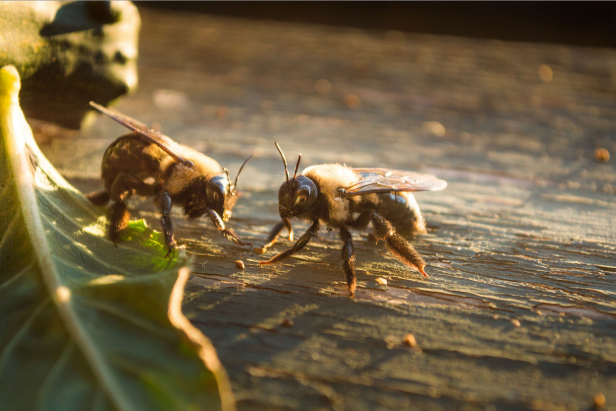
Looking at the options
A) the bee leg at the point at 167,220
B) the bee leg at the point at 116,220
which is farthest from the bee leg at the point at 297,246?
the bee leg at the point at 116,220

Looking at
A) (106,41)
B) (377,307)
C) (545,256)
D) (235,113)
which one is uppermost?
(106,41)

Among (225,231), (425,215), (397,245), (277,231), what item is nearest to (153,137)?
(225,231)

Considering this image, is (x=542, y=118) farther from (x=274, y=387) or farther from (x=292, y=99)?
(x=274, y=387)

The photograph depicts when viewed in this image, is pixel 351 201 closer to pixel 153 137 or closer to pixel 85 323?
pixel 153 137

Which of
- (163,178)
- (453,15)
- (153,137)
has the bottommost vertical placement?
(163,178)

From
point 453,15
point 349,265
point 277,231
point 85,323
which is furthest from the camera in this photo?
point 453,15

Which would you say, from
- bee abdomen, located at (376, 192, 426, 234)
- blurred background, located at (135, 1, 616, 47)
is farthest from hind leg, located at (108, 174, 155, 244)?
blurred background, located at (135, 1, 616, 47)

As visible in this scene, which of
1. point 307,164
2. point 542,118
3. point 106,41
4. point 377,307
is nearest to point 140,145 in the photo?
point 106,41
